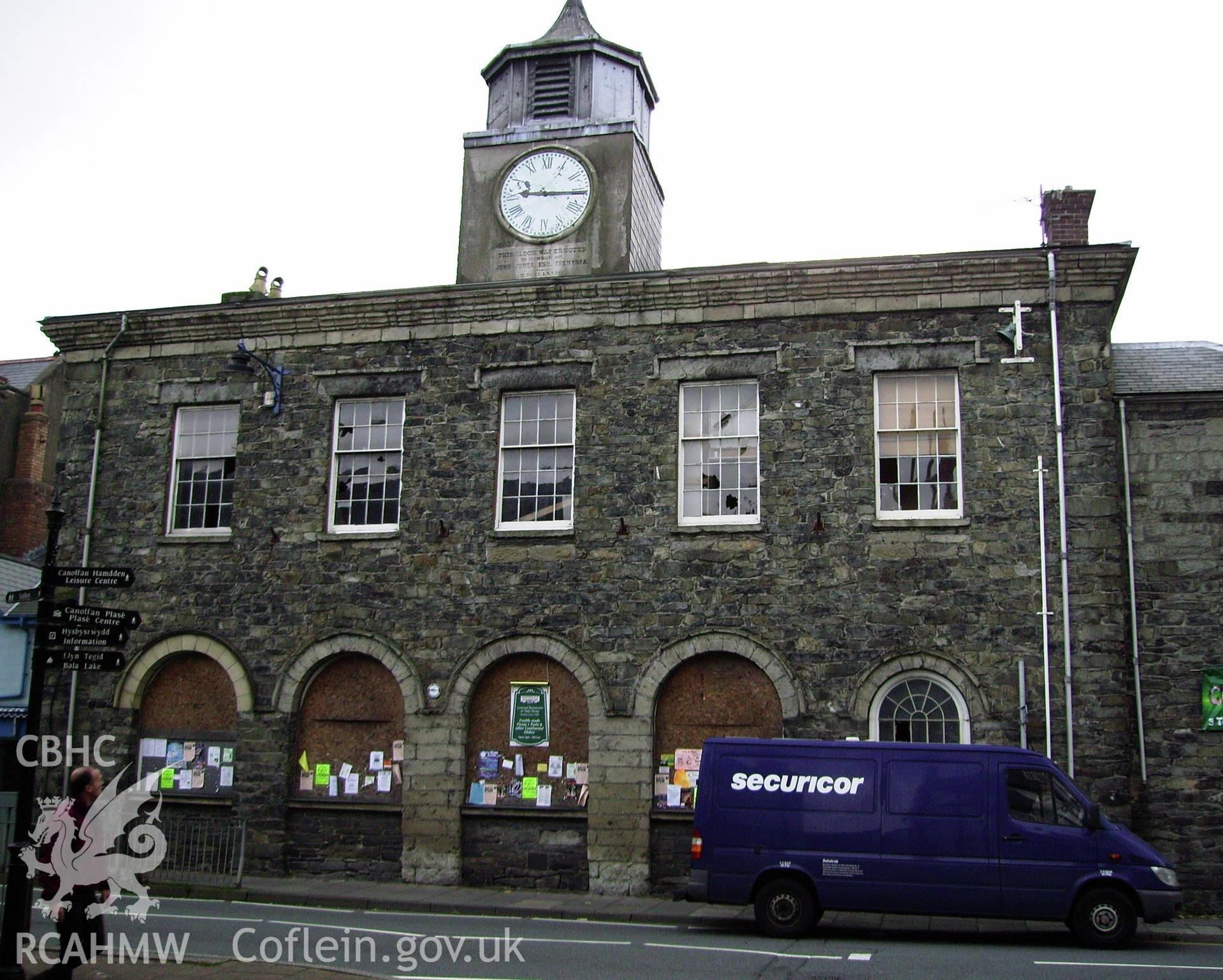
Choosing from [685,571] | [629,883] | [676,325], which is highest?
[676,325]

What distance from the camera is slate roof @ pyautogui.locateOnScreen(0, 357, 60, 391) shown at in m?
34.0

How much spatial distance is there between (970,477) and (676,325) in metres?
4.76

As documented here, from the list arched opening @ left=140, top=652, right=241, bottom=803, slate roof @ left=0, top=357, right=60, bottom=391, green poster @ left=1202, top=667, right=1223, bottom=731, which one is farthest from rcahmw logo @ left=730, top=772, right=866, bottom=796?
slate roof @ left=0, top=357, right=60, bottom=391

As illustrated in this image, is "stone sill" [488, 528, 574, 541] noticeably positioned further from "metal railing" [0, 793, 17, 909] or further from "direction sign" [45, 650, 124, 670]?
"direction sign" [45, 650, 124, 670]

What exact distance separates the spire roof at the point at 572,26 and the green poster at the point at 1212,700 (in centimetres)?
1434

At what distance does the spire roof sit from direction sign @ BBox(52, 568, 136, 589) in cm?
1356

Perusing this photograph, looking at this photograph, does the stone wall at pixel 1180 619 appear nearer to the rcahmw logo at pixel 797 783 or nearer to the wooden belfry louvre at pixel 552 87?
A: the rcahmw logo at pixel 797 783

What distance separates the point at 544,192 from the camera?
20.5m

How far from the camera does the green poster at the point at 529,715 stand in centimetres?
1714

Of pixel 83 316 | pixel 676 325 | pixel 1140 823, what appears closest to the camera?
pixel 1140 823

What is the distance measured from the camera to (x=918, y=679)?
15977 mm

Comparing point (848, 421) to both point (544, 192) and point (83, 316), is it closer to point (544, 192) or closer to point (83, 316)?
point (544, 192)

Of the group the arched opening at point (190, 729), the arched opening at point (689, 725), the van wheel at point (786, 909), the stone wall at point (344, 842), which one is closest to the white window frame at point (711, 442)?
the arched opening at point (689, 725)

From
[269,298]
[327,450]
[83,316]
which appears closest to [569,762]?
[327,450]
